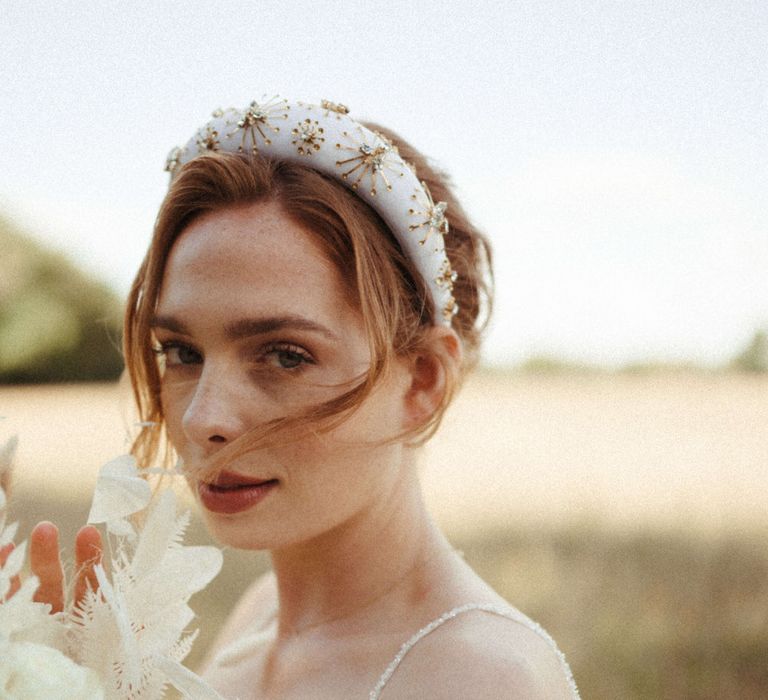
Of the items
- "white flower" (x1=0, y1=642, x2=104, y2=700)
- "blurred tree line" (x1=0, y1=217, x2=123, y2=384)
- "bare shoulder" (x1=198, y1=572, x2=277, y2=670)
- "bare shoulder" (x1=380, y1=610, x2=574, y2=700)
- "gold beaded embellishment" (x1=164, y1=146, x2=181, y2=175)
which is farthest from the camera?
"blurred tree line" (x1=0, y1=217, x2=123, y2=384)

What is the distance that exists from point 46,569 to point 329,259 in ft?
2.76

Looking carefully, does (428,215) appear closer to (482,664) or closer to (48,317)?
(482,664)

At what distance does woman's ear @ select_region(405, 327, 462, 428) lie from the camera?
1.93 meters

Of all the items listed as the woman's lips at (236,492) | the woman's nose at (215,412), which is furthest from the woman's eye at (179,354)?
the woman's lips at (236,492)

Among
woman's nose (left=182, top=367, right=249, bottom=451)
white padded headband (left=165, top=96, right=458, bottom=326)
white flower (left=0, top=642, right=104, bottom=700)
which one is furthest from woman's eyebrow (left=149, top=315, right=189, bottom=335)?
white flower (left=0, top=642, right=104, bottom=700)

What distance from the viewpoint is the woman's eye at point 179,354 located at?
1856mm

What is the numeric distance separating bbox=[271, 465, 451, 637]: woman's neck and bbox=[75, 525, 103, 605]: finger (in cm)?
74

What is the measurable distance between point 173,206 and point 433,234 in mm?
599

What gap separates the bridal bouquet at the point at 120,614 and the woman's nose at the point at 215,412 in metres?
0.38

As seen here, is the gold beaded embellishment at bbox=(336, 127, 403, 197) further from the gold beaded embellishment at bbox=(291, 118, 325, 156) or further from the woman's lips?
the woman's lips

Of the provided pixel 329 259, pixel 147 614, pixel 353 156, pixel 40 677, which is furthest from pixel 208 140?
pixel 40 677

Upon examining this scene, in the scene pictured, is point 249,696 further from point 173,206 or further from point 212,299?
point 173,206

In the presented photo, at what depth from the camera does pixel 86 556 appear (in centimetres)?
129

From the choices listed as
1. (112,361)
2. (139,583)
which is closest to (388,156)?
(139,583)
